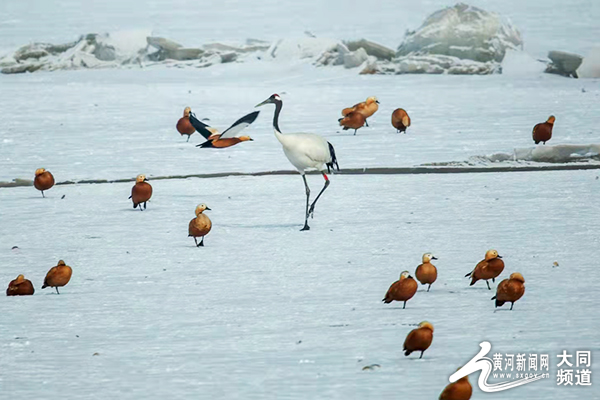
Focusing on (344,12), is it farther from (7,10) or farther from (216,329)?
(216,329)

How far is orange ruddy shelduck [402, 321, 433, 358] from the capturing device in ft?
20.8

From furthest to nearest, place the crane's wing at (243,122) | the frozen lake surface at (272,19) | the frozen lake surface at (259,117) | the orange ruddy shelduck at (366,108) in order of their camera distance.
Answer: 1. the frozen lake surface at (272,19)
2. the orange ruddy shelduck at (366,108)
3. the frozen lake surface at (259,117)
4. the crane's wing at (243,122)

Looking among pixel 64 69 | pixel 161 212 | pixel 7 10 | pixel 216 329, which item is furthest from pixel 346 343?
pixel 7 10

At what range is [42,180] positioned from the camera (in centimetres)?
1188

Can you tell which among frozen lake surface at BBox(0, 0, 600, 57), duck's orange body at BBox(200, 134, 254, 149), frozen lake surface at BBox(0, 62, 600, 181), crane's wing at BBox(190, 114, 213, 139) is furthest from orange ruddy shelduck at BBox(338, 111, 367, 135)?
frozen lake surface at BBox(0, 0, 600, 57)

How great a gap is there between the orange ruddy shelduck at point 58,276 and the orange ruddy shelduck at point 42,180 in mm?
3862

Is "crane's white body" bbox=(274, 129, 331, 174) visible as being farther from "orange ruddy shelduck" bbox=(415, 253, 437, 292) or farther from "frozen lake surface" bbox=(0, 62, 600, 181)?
"orange ruddy shelduck" bbox=(415, 253, 437, 292)

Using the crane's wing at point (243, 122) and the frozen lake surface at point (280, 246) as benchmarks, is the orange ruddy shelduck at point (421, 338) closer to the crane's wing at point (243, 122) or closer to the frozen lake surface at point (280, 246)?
the frozen lake surface at point (280, 246)

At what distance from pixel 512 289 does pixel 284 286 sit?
1748 millimetres

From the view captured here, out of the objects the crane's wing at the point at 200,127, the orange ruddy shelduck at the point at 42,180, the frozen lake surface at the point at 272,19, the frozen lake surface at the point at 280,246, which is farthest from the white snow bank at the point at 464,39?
Result: the orange ruddy shelduck at the point at 42,180

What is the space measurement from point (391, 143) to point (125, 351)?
885cm

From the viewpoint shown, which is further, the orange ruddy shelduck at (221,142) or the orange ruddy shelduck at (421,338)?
the orange ruddy shelduck at (221,142)

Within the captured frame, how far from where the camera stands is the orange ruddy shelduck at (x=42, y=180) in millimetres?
11875

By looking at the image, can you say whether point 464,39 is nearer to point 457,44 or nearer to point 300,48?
point 457,44
